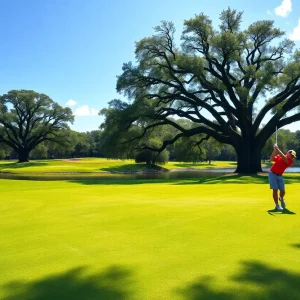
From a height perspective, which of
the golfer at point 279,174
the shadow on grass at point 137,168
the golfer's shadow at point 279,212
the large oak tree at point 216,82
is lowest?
the shadow on grass at point 137,168

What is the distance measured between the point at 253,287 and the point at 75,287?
2.32 m

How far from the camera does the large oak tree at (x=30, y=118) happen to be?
81438mm

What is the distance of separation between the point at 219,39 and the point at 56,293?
35.9m

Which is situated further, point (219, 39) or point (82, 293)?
point (219, 39)

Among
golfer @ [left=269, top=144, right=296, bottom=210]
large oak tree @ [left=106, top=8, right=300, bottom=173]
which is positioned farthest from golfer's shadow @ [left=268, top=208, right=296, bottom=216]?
large oak tree @ [left=106, top=8, right=300, bottom=173]

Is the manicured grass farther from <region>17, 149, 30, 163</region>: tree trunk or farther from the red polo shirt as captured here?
<region>17, 149, 30, 163</region>: tree trunk

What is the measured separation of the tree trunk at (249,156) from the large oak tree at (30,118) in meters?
52.3

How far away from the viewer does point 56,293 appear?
13.9ft

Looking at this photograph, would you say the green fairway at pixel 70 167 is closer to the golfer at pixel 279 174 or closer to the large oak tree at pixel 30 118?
the large oak tree at pixel 30 118

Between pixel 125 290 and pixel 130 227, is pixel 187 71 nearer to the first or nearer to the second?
pixel 130 227

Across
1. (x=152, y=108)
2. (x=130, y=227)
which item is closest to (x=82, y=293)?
(x=130, y=227)

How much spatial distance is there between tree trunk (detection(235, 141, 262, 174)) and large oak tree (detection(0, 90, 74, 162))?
2061 inches

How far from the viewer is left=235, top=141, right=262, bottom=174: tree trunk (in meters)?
40.8

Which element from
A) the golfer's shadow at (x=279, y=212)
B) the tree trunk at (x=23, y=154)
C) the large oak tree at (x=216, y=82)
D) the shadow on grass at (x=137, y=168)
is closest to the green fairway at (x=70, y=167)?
the shadow on grass at (x=137, y=168)
